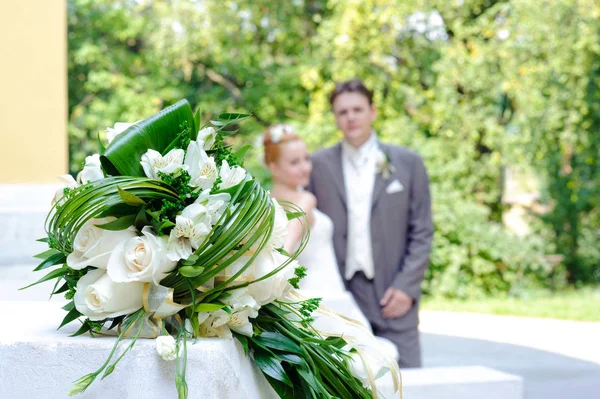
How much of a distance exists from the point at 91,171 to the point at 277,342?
1.21ft

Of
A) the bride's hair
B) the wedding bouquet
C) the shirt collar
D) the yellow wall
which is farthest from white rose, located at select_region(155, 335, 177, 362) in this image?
the shirt collar

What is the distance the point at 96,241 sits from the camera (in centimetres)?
119

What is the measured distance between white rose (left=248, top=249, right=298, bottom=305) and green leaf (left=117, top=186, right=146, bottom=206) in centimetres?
18

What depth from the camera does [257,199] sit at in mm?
1216

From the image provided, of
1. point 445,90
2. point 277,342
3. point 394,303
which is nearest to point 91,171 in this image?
point 277,342

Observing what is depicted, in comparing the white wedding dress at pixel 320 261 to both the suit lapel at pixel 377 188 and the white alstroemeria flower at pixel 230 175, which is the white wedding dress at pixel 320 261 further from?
the white alstroemeria flower at pixel 230 175

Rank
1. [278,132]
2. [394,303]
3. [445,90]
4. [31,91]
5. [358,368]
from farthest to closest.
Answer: [445,90], [394,303], [278,132], [31,91], [358,368]

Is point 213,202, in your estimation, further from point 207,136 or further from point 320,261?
point 320,261

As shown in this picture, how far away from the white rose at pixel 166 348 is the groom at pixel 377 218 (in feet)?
11.6

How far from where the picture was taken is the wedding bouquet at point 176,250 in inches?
45.4

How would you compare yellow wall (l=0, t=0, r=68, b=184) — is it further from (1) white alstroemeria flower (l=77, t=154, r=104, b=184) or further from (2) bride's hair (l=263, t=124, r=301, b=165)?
(1) white alstroemeria flower (l=77, t=154, r=104, b=184)

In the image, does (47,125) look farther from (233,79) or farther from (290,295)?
(233,79)

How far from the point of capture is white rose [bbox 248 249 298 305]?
122 centimetres

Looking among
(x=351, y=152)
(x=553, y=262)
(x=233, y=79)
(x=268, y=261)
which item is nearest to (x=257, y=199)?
(x=268, y=261)
